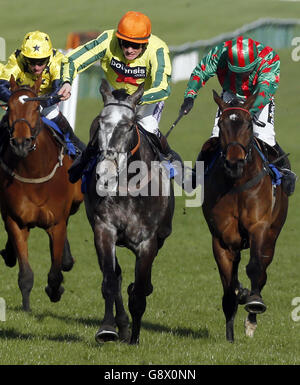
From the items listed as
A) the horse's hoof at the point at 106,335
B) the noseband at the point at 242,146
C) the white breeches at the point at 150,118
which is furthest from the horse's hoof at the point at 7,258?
the horse's hoof at the point at 106,335

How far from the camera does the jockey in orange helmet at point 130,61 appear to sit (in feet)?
29.9

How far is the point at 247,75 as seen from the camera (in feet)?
33.0

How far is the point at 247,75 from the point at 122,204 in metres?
2.50

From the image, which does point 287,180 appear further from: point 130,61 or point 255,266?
point 130,61

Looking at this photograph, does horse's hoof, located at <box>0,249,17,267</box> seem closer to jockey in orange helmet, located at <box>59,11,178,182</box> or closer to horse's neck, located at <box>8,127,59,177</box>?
horse's neck, located at <box>8,127,59,177</box>

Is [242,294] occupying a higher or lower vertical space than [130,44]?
lower

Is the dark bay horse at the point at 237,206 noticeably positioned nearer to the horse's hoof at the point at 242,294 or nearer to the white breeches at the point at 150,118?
the horse's hoof at the point at 242,294

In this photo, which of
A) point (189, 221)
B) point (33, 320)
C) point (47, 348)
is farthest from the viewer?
point (189, 221)

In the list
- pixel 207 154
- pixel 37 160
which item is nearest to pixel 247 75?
pixel 207 154

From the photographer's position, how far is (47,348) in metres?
8.19

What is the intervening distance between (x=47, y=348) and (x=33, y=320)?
72.4 inches

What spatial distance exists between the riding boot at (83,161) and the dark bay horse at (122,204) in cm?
24

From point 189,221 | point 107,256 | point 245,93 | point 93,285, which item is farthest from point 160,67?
point 189,221
